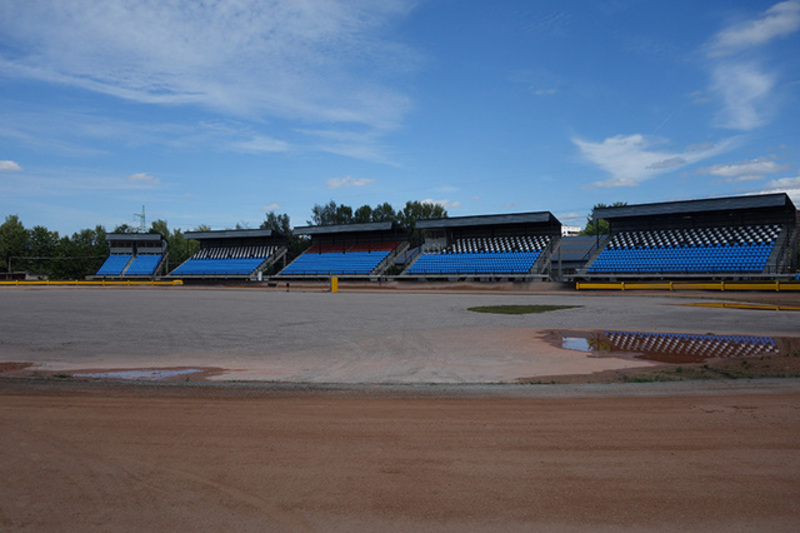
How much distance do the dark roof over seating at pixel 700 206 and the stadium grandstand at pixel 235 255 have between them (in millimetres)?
41605

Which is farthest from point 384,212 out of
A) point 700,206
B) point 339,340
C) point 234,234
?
point 339,340

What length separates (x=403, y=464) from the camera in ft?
15.9

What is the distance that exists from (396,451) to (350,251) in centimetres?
6133

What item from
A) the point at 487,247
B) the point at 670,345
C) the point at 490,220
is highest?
the point at 490,220

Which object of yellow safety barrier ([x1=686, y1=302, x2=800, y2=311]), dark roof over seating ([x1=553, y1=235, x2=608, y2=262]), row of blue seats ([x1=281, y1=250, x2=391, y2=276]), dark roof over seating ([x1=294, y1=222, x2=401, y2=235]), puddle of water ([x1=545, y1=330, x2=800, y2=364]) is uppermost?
dark roof over seating ([x1=294, y1=222, x2=401, y2=235])

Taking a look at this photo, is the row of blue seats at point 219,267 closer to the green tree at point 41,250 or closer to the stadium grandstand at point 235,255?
the stadium grandstand at point 235,255

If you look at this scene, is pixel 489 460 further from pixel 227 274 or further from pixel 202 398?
pixel 227 274

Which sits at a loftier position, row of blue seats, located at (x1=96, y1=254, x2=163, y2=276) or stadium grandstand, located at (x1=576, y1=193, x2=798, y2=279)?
stadium grandstand, located at (x1=576, y1=193, x2=798, y2=279)

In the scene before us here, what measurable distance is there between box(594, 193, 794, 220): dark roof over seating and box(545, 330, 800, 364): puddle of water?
35.0m

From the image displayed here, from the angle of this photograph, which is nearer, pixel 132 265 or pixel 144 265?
pixel 144 265

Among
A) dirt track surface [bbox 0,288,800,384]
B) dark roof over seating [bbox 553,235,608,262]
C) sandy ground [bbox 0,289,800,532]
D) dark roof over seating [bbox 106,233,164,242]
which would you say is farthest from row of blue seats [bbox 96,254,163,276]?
sandy ground [bbox 0,289,800,532]

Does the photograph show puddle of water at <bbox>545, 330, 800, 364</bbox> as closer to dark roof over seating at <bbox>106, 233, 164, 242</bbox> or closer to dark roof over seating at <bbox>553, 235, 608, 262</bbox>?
dark roof over seating at <bbox>553, 235, 608, 262</bbox>

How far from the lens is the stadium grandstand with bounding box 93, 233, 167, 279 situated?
72.8m

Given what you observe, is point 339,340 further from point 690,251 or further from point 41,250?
point 41,250
